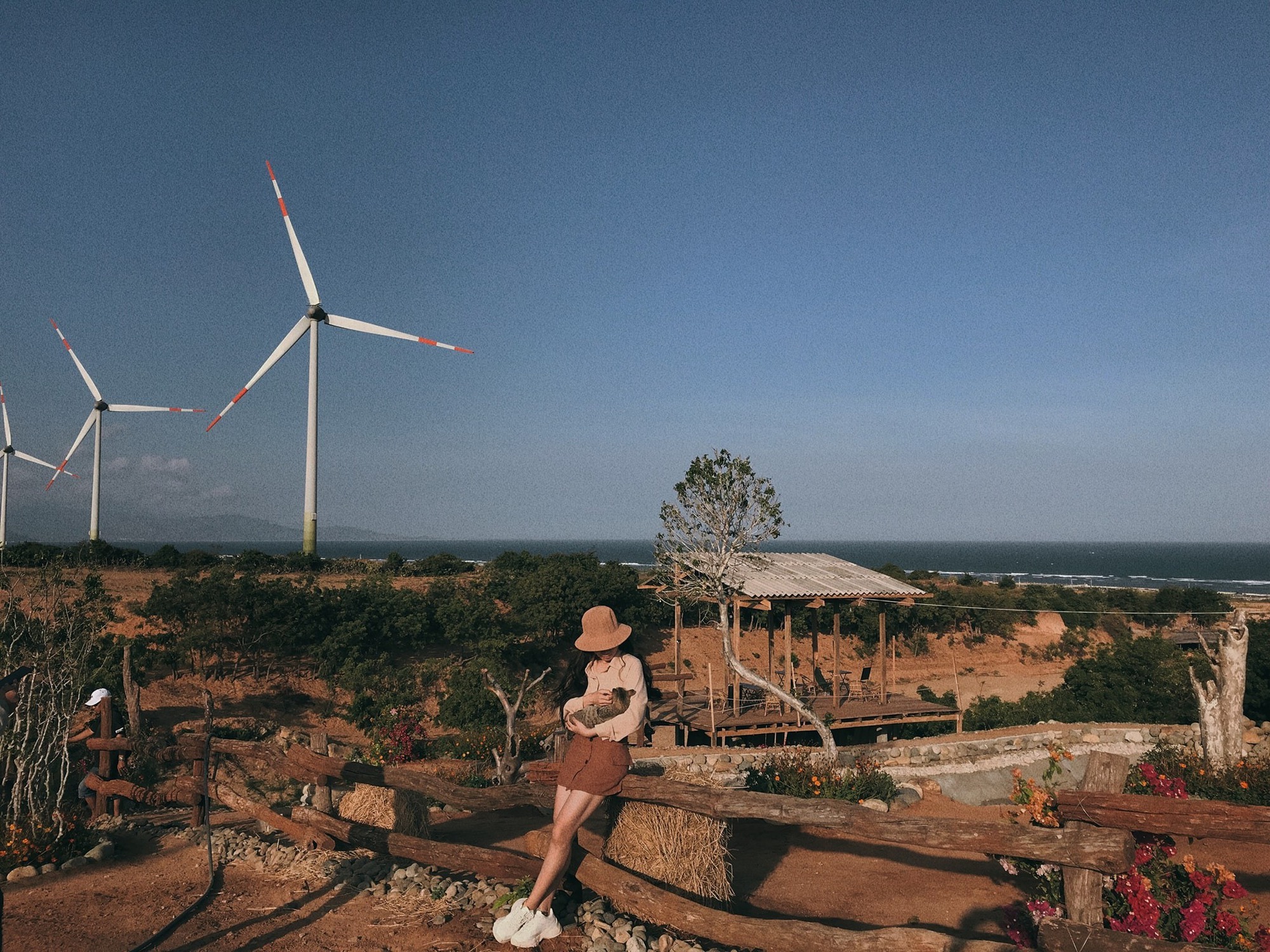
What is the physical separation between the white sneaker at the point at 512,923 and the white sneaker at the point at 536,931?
24 millimetres

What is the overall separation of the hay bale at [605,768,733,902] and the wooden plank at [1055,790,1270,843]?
2312 mm

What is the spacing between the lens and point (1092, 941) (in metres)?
4.15

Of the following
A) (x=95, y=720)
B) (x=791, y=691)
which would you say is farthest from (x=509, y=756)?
(x=791, y=691)

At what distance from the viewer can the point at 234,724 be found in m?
15.8

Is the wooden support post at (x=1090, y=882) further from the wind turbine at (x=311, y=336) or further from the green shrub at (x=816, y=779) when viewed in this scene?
the wind turbine at (x=311, y=336)

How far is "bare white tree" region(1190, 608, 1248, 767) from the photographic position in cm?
1123

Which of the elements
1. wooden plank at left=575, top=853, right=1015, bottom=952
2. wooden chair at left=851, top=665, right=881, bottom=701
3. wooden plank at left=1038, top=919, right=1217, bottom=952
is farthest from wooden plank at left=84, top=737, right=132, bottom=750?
wooden chair at left=851, top=665, right=881, bottom=701

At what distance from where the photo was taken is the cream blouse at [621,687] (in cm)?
475

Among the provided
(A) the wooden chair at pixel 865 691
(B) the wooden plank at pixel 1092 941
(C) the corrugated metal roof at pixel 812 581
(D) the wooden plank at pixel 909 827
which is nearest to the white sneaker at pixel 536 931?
(D) the wooden plank at pixel 909 827

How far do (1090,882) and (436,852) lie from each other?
4.26 m

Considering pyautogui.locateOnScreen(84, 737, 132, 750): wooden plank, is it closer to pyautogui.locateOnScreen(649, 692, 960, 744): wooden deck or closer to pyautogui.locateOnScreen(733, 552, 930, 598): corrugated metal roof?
pyautogui.locateOnScreen(649, 692, 960, 744): wooden deck

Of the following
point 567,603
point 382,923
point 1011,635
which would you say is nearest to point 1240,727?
point 382,923

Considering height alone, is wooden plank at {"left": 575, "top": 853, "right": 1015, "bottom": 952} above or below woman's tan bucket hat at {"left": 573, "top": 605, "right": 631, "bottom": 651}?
below

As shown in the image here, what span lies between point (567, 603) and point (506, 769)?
13.3m
